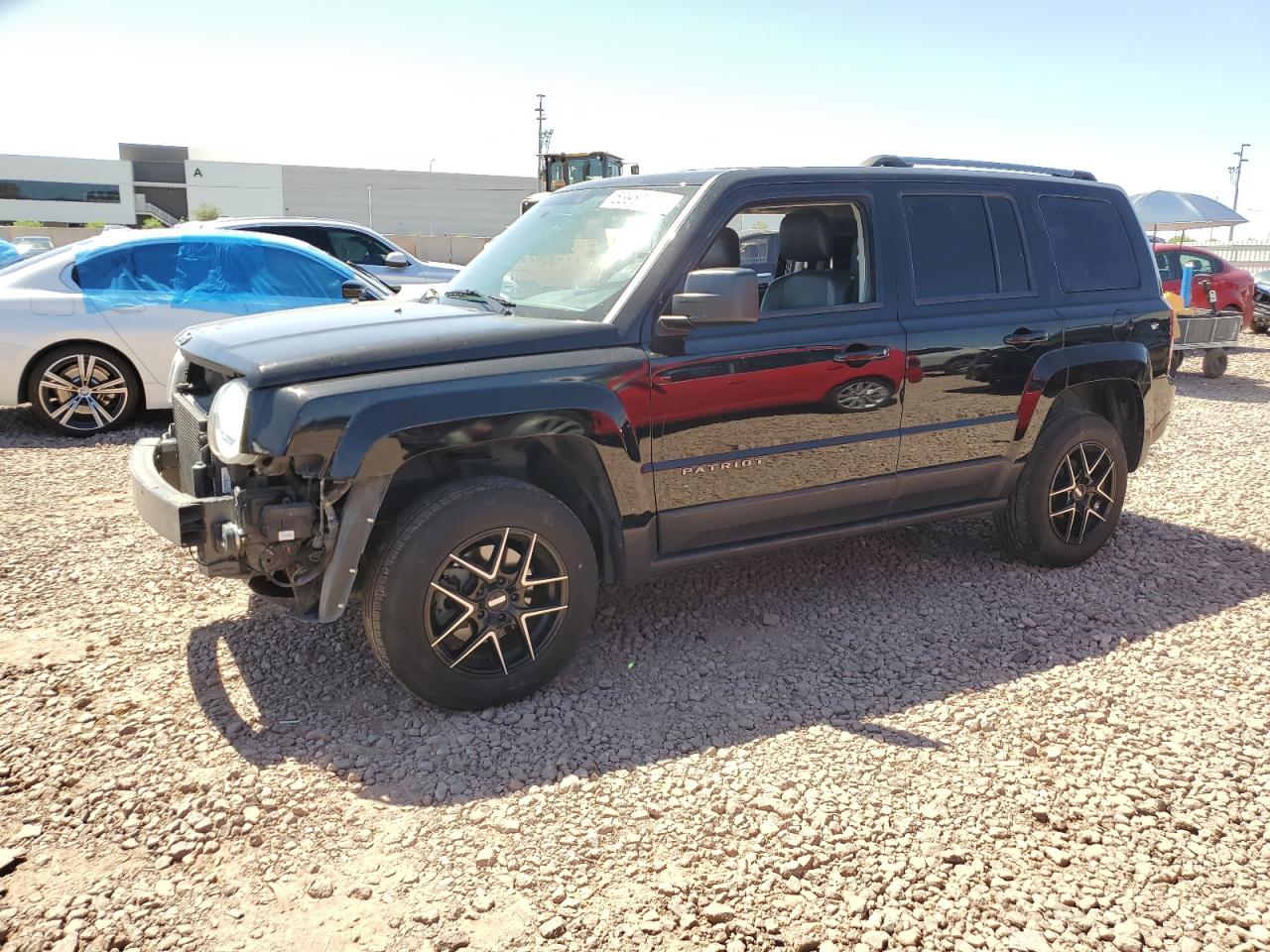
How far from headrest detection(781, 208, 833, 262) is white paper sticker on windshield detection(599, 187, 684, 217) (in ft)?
2.40

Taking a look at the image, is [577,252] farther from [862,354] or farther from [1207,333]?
[1207,333]

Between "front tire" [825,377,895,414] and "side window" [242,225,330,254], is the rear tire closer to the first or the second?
"front tire" [825,377,895,414]

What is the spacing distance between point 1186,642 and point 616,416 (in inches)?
111

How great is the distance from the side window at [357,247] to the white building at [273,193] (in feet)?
210

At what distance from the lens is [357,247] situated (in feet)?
37.7

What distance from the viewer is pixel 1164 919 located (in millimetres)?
2627

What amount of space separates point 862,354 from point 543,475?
1.47 metres

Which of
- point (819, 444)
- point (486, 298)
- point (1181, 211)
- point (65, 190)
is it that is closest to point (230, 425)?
point (486, 298)

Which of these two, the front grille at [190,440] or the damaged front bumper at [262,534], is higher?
the front grille at [190,440]

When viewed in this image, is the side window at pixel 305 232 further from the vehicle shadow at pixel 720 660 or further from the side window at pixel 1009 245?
the side window at pixel 1009 245

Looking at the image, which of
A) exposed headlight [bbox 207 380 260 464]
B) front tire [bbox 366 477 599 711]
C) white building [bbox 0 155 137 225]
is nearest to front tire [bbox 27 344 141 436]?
exposed headlight [bbox 207 380 260 464]

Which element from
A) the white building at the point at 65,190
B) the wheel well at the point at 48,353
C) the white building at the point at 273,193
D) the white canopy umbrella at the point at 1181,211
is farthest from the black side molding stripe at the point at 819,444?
the white building at the point at 65,190

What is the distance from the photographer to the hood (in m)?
3.33

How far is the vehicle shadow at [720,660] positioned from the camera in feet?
11.3
